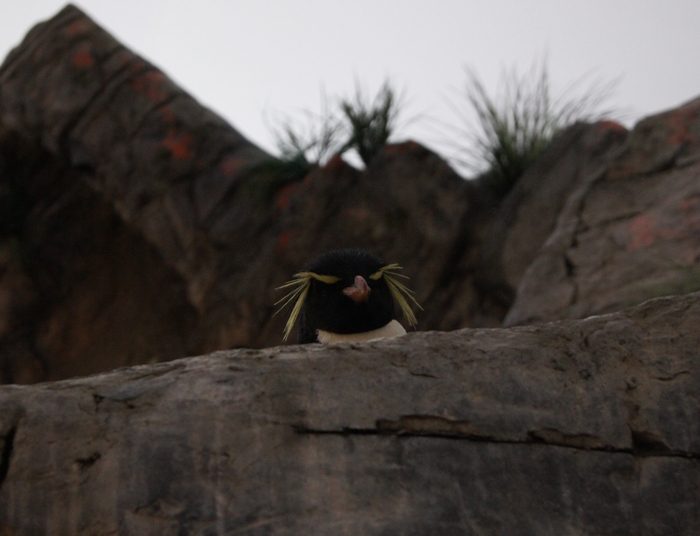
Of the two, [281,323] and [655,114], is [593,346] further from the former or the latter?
[281,323]

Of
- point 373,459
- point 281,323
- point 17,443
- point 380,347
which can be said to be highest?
point 380,347

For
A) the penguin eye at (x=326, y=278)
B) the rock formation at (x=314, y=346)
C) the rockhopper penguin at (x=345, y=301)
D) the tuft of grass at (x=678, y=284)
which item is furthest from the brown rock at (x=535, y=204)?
the penguin eye at (x=326, y=278)

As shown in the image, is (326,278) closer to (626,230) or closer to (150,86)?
(626,230)

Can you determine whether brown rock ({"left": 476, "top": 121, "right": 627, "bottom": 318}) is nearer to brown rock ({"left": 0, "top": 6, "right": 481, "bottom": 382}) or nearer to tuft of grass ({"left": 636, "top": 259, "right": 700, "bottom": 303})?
brown rock ({"left": 0, "top": 6, "right": 481, "bottom": 382})

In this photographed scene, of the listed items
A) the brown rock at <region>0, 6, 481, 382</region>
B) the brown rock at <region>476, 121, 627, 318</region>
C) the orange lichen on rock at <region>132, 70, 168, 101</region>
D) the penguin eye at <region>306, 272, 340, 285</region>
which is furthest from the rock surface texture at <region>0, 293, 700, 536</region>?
the orange lichen on rock at <region>132, 70, 168, 101</region>

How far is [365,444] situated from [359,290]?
971 millimetres

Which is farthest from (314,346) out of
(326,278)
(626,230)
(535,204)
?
(535,204)

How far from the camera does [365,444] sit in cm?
Result: 206

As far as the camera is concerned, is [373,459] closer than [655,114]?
Yes

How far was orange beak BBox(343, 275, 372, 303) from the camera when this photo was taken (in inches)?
117

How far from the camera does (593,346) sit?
2314 millimetres

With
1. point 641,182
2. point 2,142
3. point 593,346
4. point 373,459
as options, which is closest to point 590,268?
point 641,182

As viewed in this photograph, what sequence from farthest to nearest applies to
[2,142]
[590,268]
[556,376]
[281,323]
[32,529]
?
[2,142], [281,323], [590,268], [556,376], [32,529]

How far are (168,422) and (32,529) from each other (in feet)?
1.21
